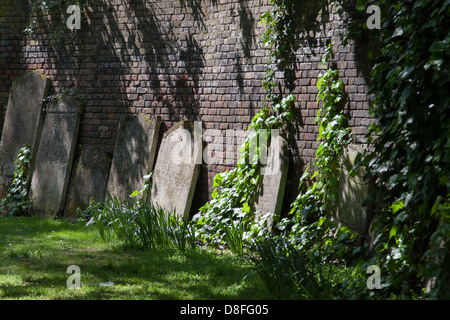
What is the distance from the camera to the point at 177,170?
21.3ft

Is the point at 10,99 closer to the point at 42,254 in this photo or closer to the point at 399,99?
the point at 42,254

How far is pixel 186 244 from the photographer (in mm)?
5582

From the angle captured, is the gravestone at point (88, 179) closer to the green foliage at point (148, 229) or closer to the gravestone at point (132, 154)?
the gravestone at point (132, 154)

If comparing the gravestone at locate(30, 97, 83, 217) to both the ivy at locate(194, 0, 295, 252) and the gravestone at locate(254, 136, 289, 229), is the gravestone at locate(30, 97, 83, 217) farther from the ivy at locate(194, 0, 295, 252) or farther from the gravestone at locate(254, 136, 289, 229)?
the gravestone at locate(254, 136, 289, 229)

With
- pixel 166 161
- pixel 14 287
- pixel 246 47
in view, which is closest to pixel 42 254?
pixel 14 287

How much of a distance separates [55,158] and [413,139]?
539cm

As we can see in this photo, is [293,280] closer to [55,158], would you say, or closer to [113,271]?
[113,271]

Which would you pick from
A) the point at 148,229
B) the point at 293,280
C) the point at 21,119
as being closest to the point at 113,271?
the point at 148,229

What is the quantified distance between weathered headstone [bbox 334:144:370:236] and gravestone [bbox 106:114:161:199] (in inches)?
105

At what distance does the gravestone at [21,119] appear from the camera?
7840 mm

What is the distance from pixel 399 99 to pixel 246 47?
9.23ft

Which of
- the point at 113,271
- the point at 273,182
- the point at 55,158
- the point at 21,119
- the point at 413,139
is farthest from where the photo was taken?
the point at 21,119

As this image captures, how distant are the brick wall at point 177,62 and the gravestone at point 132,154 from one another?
0.65ft
